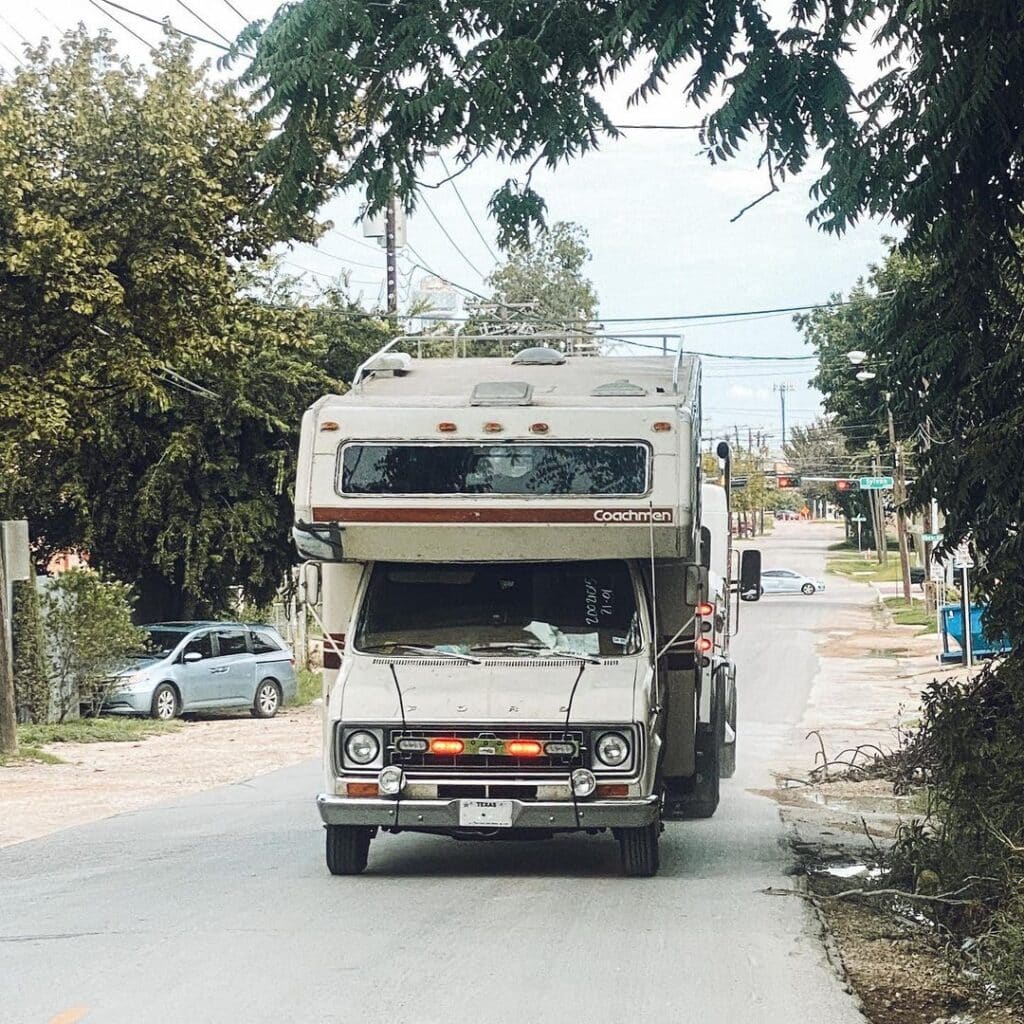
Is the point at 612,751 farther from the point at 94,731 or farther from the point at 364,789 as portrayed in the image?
the point at 94,731

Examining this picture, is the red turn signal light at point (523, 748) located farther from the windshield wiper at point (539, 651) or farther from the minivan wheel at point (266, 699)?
the minivan wheel at point (266, 699)

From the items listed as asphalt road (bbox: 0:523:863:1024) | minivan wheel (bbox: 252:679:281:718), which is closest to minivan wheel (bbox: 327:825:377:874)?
asphalt road (bbox: 0:523:863:1024)

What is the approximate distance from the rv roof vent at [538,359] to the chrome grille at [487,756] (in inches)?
133

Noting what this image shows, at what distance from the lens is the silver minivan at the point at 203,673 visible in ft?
84.1

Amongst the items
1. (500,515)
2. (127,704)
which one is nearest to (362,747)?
(500,515)

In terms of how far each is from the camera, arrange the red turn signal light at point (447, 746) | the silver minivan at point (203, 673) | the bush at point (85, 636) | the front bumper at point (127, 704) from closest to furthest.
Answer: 1. the red turn signal light at point (447, 746)
2. the bush at point (85, 636)
3. the front bumper at point (127, 704)
4. the silver minivan at point (203, 673)

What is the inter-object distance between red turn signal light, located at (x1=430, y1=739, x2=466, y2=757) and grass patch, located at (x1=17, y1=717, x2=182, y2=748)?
12775 millimetres

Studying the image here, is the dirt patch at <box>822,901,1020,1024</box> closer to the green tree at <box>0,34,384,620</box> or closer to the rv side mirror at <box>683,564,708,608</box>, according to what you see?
the rv side mirror at <box>683,564,708,608</box>

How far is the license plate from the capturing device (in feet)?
33.2

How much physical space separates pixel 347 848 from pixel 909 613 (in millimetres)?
49755

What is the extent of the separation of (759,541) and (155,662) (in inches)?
4333

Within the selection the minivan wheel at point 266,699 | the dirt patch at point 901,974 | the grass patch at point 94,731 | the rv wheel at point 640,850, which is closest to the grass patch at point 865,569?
the minivan wheel at point 266,699

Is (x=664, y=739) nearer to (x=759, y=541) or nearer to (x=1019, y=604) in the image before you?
(x=1019, y=604)

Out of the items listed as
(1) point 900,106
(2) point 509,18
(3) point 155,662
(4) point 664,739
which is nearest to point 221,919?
(4) point 664,739
